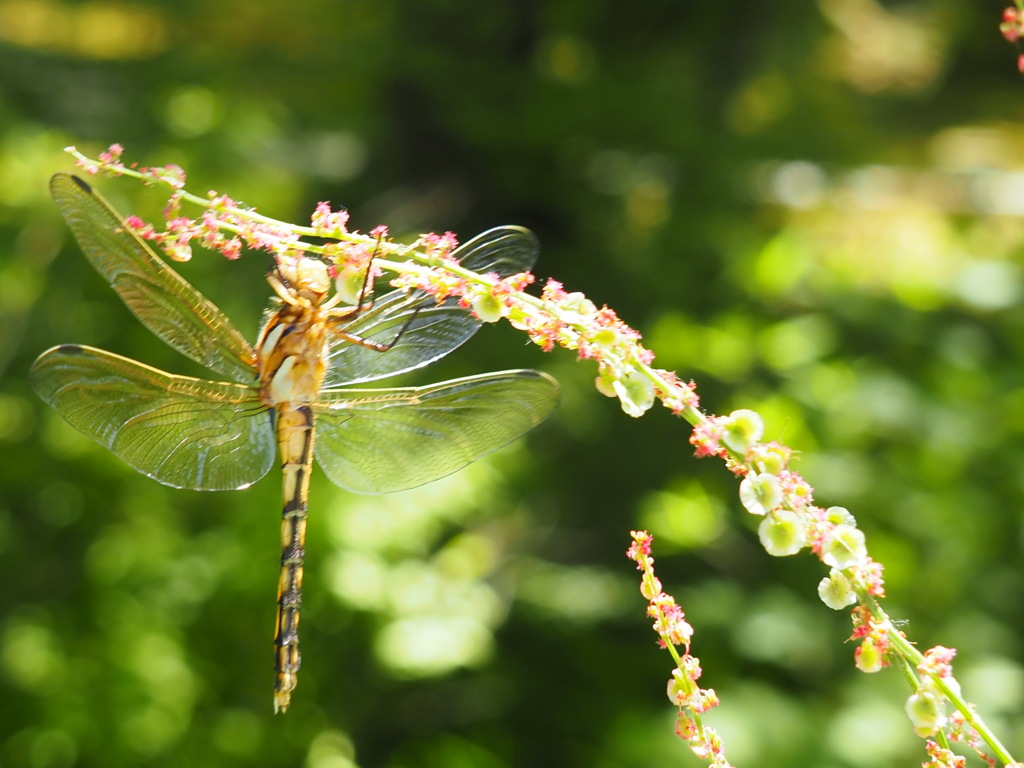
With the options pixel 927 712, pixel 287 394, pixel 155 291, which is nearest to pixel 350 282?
pixel 287 394

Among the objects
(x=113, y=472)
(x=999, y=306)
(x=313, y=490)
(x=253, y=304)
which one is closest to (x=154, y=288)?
(x=313, y=490)

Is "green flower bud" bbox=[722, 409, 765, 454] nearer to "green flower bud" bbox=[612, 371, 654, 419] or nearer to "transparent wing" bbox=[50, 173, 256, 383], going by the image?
"green flower bud" bbox=[612, 371, 654, 419]

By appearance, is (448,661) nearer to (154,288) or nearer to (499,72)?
(154,288)

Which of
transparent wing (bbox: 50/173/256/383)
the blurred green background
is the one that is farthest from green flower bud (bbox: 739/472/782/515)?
the blurred green background

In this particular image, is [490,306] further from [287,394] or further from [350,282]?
[287,394]

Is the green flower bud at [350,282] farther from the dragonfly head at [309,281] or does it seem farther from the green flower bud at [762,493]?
the green flower bud at [762,493]
